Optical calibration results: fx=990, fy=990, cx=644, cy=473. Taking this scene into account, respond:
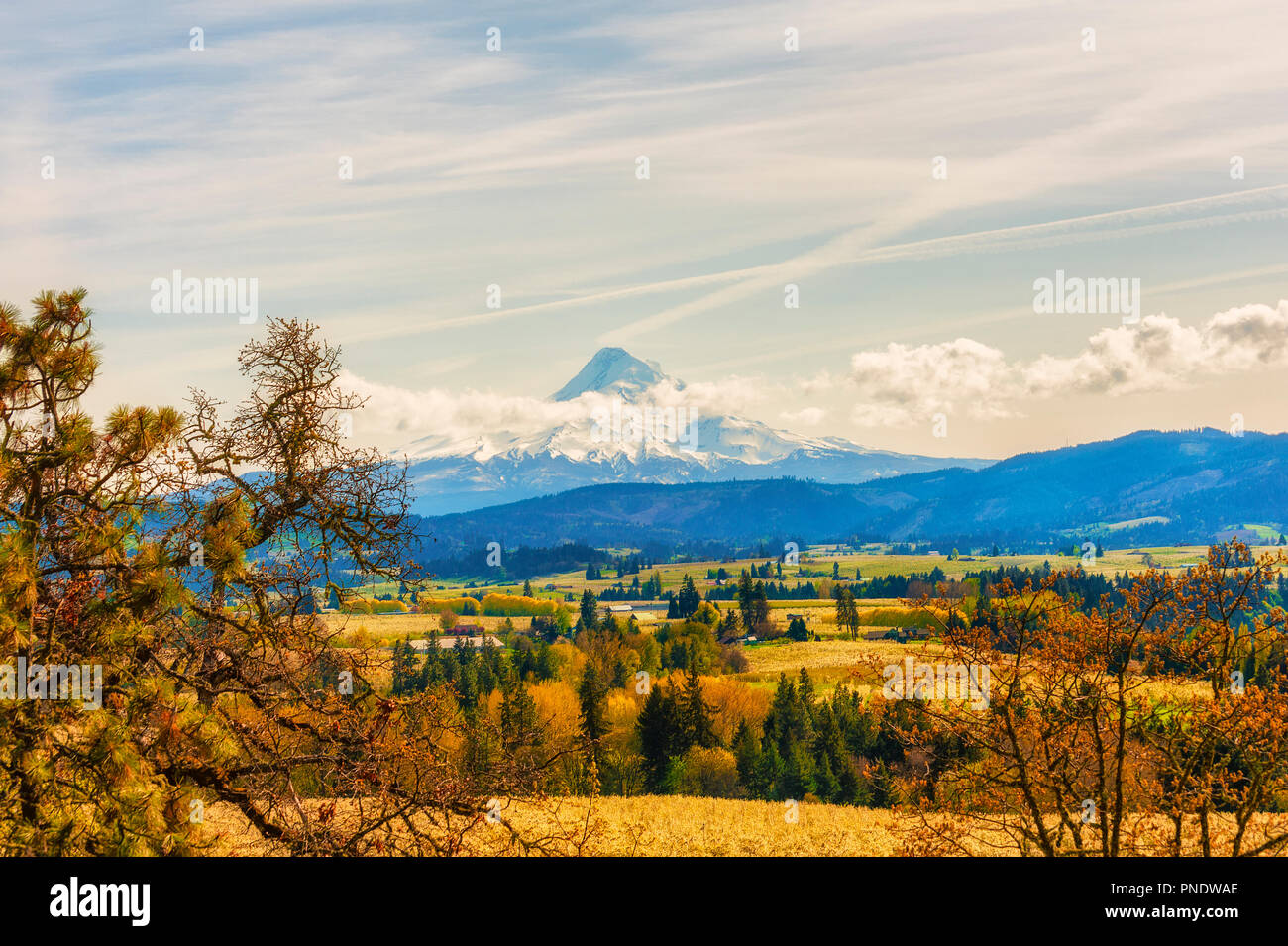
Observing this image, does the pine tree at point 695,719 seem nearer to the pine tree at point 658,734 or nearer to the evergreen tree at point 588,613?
the pine tree at point 658,734

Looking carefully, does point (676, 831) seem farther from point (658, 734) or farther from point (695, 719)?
point (695, 719)

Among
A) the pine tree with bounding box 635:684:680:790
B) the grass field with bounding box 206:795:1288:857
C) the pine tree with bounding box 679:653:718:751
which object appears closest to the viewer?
the grass field with bounding box 206:795:1288:857

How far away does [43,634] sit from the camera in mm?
11773

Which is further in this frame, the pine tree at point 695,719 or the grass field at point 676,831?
the pine tree at point 695,719

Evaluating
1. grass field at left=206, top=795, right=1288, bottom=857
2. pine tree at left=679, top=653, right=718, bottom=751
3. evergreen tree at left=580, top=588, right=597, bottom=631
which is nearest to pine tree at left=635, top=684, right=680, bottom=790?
pine tree at left=679, top=653, right=718, bottom=751

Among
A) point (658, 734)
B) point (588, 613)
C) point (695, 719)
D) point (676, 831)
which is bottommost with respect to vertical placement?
point (588, 613)

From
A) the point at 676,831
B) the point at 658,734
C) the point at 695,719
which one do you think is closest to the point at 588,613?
the point at 695,719

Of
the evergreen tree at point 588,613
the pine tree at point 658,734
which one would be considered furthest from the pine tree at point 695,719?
the evergreen tree at point 588,613

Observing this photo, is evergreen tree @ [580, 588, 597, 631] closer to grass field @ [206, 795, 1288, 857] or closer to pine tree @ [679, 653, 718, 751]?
pine tree @ [679, 653, 718, 751]

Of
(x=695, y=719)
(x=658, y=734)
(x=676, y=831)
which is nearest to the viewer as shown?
(x=676, y=831)

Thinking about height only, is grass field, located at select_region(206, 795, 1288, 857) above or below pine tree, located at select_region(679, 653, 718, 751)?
above
